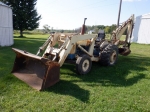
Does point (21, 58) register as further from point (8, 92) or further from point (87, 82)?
point (87, 82)

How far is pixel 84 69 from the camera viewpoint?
5.20 m

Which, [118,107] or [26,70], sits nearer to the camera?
[118,107]

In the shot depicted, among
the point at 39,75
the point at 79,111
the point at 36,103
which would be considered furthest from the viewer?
the point at 39,75

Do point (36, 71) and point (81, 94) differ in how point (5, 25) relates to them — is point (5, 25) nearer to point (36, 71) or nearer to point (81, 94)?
point (36, 71)

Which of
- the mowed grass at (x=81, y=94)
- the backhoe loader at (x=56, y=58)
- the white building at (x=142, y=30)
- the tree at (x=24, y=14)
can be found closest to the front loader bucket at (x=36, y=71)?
the backhoe loader at (x=56, y=58)

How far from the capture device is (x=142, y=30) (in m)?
21.0

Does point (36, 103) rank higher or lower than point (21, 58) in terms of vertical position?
lower

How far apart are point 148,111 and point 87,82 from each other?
1.83 meters

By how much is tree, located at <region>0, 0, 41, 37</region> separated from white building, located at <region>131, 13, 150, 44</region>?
15.9m

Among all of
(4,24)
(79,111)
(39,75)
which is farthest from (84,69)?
(4,24)

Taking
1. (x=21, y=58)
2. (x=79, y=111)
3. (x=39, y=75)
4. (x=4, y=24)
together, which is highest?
(x=4, y=24)

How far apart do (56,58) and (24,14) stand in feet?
76.4

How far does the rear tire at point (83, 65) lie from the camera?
490 centimetres

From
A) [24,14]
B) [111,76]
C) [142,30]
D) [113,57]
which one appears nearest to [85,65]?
[111,76]
